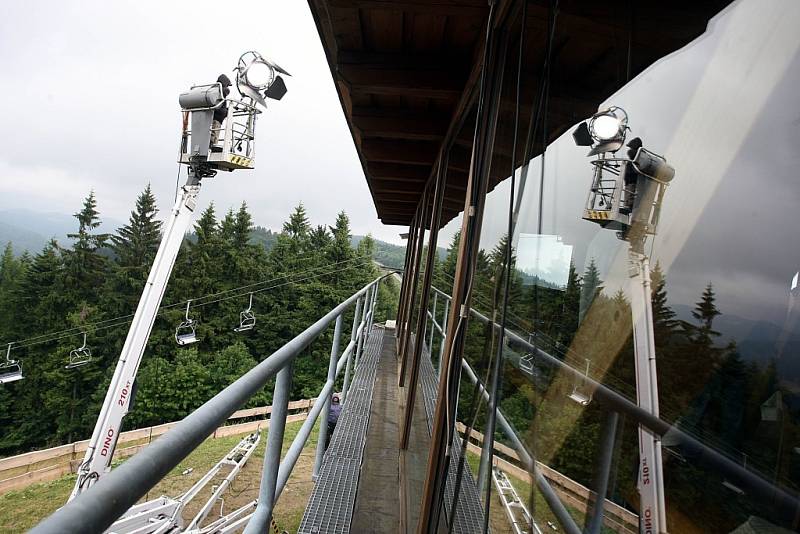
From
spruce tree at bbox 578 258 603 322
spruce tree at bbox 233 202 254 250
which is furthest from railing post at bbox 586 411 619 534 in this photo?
spruce tree at bbox 233 202 254 250

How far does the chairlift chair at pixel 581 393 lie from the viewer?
1.85 ft

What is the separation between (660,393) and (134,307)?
31.8 m

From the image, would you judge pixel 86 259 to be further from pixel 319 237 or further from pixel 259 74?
pixel 259 74

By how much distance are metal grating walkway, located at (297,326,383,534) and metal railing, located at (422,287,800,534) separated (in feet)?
3.12

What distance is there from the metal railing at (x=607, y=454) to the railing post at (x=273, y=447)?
1.47ft

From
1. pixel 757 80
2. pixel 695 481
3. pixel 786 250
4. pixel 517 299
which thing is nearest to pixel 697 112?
pixel 757 80

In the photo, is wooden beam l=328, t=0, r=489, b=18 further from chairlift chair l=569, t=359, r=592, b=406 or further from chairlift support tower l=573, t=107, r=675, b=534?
chairlift chair l=569, t=359, r=592, b=406

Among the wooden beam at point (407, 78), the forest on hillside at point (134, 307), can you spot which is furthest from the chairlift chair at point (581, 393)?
the forest on hillside at point (134, 307)

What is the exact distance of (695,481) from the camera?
333mm

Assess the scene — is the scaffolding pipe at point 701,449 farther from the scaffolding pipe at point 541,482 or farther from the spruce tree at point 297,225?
the spruce tree at point 297,225

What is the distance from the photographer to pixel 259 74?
681 cm

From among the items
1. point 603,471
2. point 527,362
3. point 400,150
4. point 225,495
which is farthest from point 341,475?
point 225,495

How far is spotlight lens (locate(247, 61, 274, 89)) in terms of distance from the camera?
6734 mm

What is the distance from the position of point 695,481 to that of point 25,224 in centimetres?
23754
